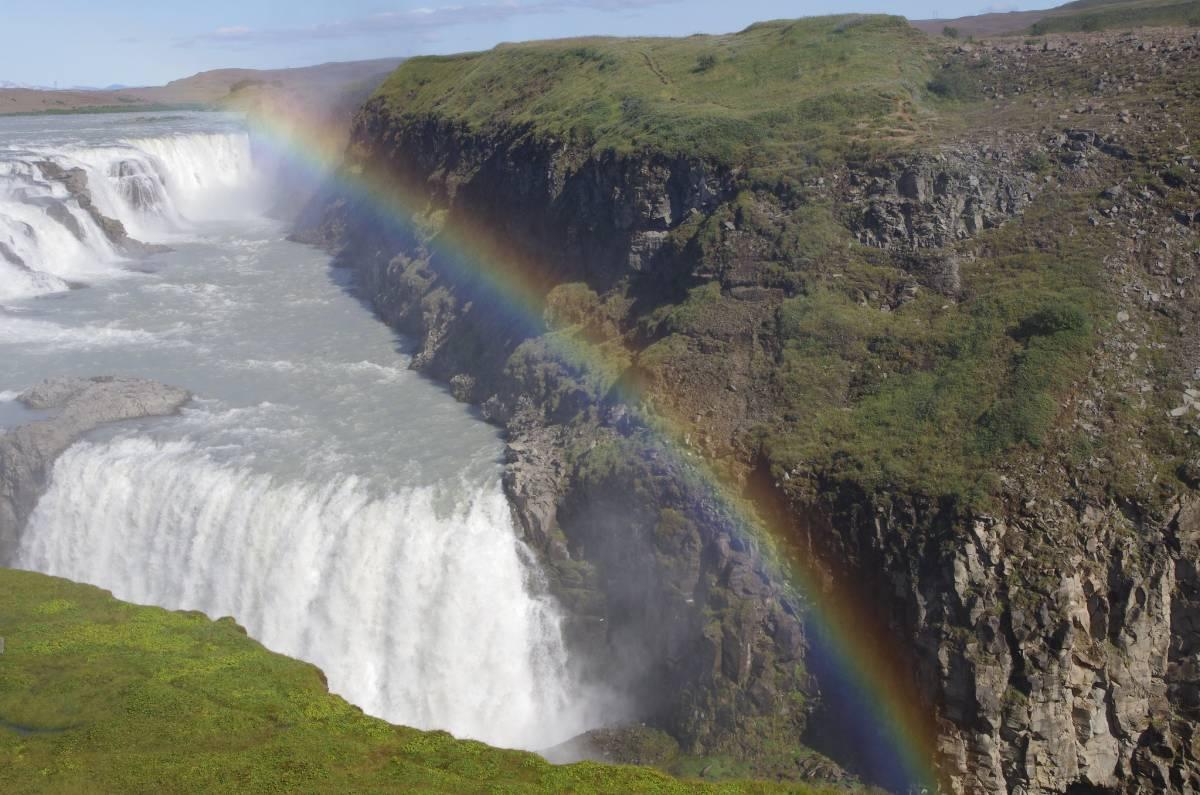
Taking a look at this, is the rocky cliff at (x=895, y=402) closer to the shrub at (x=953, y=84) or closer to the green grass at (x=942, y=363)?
the green grass at (x=942, y=363)

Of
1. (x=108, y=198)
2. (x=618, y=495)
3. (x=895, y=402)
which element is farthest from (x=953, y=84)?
(x=108, y=198)

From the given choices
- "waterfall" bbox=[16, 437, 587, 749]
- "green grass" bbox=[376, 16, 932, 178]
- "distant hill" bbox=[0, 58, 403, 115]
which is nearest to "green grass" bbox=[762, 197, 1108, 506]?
"green grass" bbox=[376, 16, 932, 178]

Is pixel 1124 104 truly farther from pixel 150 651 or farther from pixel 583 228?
pixel 150 651

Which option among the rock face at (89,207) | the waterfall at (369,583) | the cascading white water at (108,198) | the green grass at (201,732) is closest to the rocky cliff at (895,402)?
the waterfall at (369,583)

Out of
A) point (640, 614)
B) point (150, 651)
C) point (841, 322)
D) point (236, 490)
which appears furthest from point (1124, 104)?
point (150, 651)

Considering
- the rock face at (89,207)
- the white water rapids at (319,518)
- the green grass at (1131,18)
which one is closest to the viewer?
the white water rapids at (319,518)

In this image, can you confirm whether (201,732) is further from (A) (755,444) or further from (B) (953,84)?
(B) (953,84)
